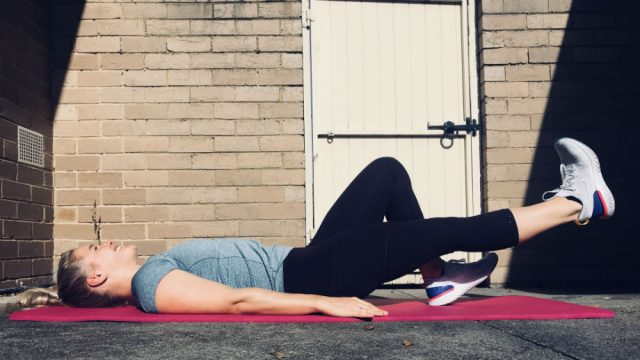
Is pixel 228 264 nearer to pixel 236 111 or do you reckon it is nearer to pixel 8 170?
pixel 8 170

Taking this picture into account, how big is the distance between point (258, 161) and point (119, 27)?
1.59m

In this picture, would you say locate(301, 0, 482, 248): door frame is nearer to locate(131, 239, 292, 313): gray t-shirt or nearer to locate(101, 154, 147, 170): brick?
locate(101, 154, 147, 170): brick

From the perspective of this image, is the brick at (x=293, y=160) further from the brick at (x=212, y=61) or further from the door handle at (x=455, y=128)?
the door handle at (x=455, y=128)

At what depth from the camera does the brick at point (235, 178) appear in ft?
16.0

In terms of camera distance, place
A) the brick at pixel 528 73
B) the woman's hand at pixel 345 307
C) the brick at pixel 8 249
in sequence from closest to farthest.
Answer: the woman's hand at pixel 345 307 → the brick at pixel 8 249 → the brick at pixel 528 73

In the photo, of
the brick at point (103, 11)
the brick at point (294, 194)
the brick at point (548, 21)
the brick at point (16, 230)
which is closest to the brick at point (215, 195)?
the brick at point (294, 194)

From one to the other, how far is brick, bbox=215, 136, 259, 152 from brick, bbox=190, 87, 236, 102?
1.08 ft

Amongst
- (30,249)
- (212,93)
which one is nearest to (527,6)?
(212,93)

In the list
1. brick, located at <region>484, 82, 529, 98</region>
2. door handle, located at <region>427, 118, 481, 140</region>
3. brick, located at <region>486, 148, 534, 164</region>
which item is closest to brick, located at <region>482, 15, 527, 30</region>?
brick, located at <region>484, 82, 529, 98</region>

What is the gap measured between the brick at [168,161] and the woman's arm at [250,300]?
2.40 meters

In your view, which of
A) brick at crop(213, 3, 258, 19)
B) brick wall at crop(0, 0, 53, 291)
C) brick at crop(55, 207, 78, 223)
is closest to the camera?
brick wall at crop(0, 0, 53, 291)

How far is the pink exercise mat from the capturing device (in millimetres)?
2611

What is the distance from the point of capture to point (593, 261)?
5.01 m

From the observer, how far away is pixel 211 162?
4.89 metres
